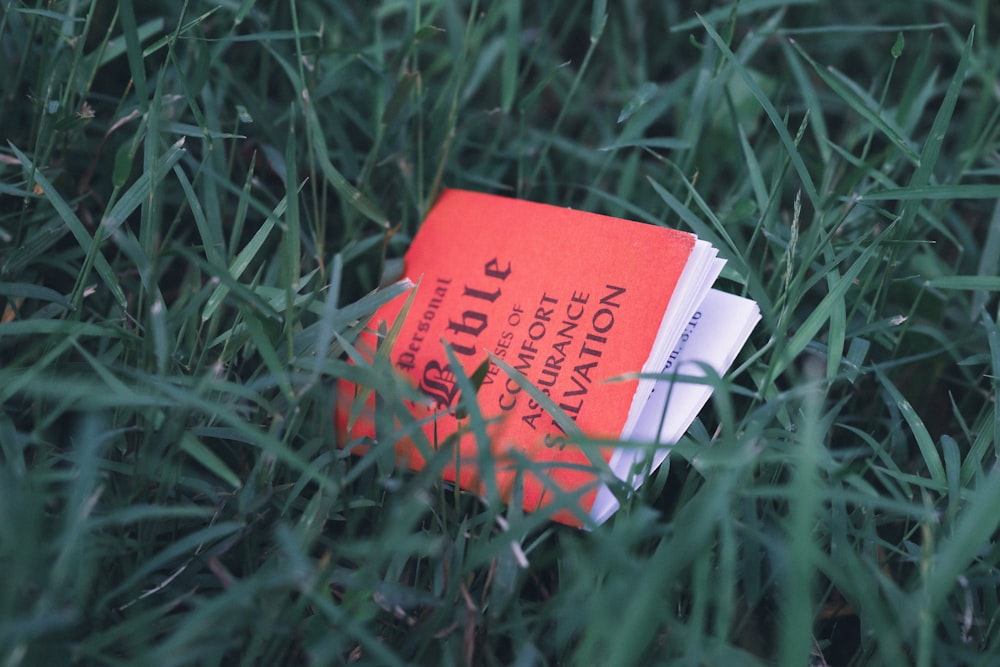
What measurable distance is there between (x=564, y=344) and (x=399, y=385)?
183 millimetres

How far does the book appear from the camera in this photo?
2.28 feet

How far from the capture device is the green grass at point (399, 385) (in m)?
0.54

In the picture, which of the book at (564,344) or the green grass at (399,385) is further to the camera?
the book at (564,344)

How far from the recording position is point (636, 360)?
726 millimetres

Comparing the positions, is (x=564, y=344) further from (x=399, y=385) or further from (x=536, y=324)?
(x=399, y=385)

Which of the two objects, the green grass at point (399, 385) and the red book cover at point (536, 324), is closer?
the green grass at point (399, 385)

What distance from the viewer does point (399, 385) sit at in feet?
2.16

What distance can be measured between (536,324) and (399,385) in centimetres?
18

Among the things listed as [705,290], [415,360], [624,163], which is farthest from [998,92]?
[415,360]

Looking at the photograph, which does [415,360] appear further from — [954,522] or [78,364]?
[954,522]

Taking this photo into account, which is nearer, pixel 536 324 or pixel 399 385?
pixel 399 385

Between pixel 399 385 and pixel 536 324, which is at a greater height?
pixel 536 324

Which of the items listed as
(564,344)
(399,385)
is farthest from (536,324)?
(399,385)

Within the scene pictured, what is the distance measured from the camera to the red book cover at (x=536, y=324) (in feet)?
2.35
